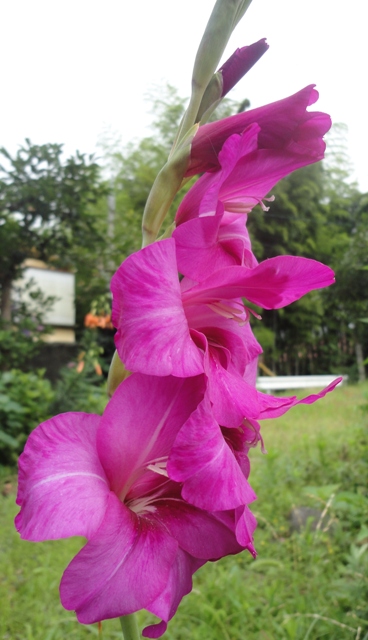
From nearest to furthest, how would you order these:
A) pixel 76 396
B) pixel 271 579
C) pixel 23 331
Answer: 1. pixel 271 579
2. pixel 76 396
3. pixel 23 331

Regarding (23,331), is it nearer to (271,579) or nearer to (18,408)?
(18,408)

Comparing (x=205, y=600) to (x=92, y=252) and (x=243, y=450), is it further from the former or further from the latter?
(x=92, y=252)

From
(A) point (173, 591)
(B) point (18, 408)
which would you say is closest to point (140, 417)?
(A) point (173, 591)

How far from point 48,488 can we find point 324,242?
12.7m

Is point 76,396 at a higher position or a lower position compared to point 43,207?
lower

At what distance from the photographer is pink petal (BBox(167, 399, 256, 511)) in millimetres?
373

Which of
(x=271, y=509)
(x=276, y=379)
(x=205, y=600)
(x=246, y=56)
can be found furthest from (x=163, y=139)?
(x=246, y=56)

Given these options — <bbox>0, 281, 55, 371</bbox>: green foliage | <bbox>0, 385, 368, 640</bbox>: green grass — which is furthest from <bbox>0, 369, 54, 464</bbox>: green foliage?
<bbox>0, 385, 368, 640</bbox>: green grass

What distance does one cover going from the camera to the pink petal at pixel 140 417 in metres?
0.41

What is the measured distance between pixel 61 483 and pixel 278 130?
35 centimetres

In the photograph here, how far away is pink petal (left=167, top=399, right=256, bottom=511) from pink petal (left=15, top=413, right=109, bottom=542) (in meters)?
0.07

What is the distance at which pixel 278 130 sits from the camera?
45 centimetres

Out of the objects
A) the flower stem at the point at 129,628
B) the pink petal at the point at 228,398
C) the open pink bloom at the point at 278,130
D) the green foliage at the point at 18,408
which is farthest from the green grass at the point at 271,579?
the open pink bloom at the point at 278,130

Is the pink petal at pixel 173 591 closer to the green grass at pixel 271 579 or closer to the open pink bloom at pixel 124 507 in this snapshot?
the open pink bloom at pixel 124 507
